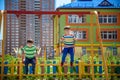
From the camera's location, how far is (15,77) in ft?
27.9

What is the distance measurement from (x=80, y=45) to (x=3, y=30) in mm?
17777

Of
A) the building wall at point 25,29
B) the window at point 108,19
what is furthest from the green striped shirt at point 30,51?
the window at point 108,19

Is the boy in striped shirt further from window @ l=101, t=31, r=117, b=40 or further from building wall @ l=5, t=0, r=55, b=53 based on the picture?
window @ l=101, t=31, r=117, b=40

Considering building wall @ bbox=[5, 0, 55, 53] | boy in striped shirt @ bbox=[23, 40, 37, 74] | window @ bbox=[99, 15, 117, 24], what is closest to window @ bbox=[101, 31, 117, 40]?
window @ bbox=[99, 15, 117, 24]

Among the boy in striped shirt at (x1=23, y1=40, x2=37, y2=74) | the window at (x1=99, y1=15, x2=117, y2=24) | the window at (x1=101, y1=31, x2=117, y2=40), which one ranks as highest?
the window at (x1=99, y1=15, x2=117, y2=24)

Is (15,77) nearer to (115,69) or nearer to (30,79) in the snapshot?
(30,79)

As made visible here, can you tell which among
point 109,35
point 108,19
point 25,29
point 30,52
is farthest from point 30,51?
point 109,35

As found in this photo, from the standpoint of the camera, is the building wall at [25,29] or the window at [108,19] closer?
the building wall at [25,29]

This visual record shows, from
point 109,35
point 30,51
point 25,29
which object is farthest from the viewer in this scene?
point 109,35

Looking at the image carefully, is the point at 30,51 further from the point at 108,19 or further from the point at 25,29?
the point at 108,19

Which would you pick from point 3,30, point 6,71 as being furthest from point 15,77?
point 3,30

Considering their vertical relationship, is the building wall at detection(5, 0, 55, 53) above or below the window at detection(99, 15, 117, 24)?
below

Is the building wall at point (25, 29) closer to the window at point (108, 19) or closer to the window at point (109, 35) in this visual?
the window at point (108, 19)

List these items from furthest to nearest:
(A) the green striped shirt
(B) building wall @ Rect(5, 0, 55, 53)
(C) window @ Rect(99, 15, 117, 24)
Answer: (C) window @ Rect(99, 15, 117, 24) < (B) building wall @ Rect(5, 0, 55, 53) < (A) the green striped shirt
